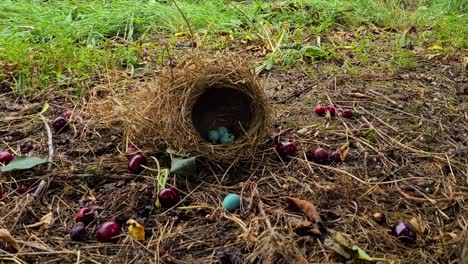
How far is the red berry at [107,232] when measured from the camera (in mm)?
1757

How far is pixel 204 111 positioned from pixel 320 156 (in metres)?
0.55

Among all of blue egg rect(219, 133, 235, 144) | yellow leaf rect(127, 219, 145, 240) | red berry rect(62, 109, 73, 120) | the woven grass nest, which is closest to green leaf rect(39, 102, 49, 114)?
red berry rect(62, 109, 73, 120)

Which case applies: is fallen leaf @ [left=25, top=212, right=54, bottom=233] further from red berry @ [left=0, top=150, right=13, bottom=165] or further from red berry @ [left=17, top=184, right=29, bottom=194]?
red berry @ [left=0, top=150, right=13, bottom=165]

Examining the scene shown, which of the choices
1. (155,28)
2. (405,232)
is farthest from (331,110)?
(155,28)

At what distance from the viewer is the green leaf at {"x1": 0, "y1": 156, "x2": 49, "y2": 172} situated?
2.09 metres

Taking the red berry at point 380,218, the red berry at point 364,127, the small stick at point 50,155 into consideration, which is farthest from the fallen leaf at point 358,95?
the small stick at point 50,155

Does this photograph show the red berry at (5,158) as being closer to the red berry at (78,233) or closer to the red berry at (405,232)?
the red berry at (78,233)

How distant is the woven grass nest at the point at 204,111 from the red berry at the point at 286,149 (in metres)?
0.09

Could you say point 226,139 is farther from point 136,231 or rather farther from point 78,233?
point 78,233

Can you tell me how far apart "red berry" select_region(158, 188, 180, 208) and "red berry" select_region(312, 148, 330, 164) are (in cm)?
64

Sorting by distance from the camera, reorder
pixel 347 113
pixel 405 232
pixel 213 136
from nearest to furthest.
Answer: pixel 405 232 < pixel 213 136 < pixel 347 113

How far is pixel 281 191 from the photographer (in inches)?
79.6

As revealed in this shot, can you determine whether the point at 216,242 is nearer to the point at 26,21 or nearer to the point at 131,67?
the point at 131,67

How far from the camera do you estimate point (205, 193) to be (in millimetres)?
2016
